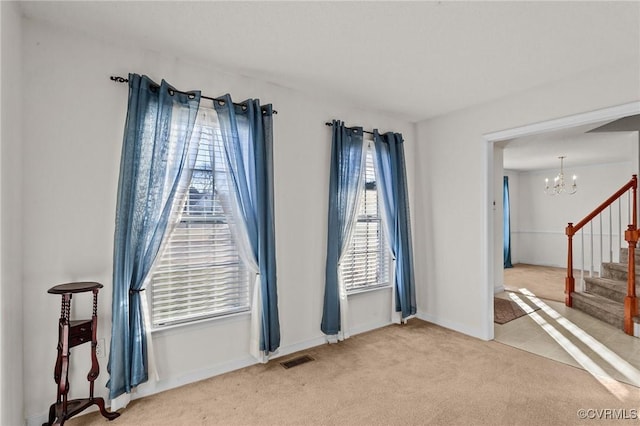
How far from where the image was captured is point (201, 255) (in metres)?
2.75

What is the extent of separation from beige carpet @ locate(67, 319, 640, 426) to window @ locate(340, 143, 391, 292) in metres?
0.86

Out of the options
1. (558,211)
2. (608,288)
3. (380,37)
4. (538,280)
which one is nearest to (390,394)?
(380,37)

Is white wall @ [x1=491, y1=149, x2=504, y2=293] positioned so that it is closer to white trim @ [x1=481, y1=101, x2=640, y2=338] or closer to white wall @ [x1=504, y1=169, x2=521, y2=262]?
white trim @ [x1=481, y1=101, x2=640, y2=338]

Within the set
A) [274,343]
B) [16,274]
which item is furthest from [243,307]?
[16,274]

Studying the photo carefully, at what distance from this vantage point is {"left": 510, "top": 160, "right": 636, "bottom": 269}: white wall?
7.34 m

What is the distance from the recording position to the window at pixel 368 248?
3814 mm

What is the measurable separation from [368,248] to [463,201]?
123 centimetres

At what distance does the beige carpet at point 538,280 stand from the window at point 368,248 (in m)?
→ 3.27

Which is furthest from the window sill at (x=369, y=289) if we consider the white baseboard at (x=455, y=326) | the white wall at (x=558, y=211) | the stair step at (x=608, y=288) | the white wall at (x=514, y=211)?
the white wall at (x=514, y=211)

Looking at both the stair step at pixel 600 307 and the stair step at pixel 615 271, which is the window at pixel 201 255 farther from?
the stair step at pixel 615 271

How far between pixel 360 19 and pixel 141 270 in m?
2.27

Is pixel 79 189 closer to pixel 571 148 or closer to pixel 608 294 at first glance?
pixel 608 294

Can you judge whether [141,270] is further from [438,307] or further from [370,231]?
[438,307]

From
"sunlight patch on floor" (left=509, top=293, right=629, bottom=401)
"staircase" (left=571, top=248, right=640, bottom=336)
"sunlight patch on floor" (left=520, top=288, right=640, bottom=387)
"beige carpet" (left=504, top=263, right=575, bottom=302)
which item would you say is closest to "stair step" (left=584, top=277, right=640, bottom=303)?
"staircase" (left=571, top=248, right=640, bottom=336)
